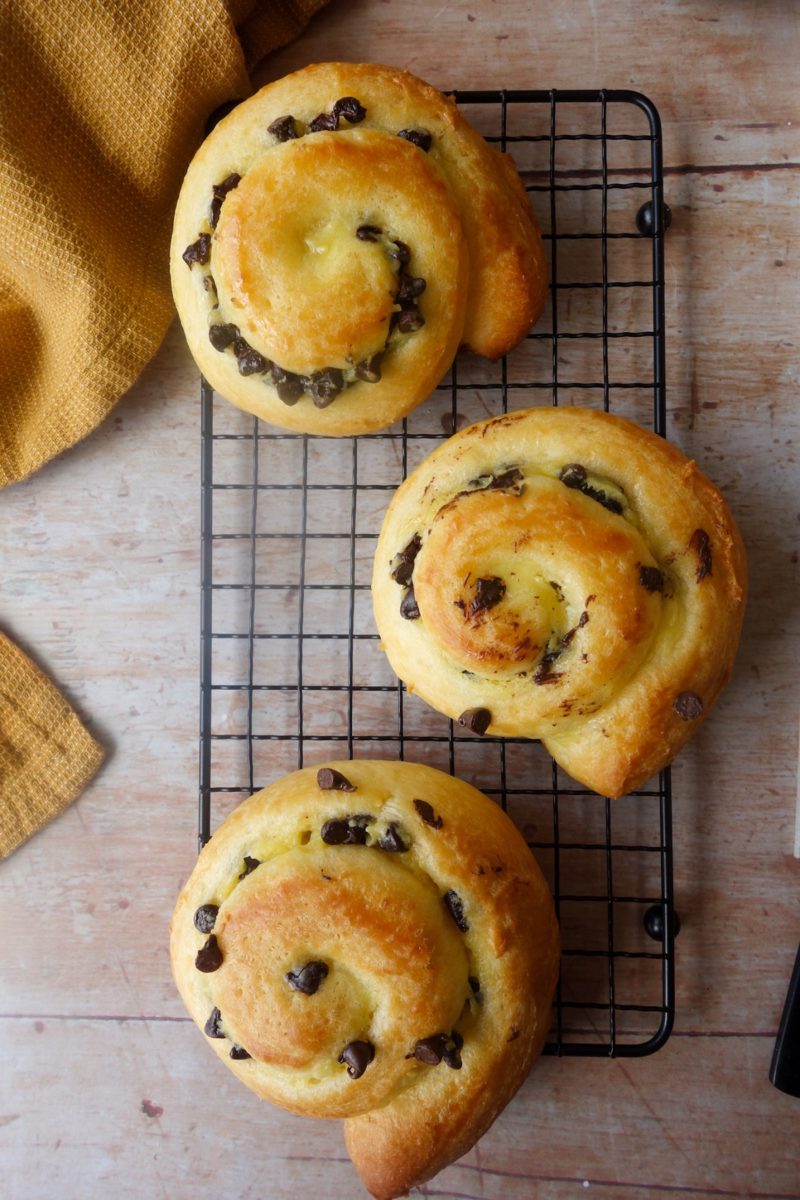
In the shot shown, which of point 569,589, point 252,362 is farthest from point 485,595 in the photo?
point 252,362

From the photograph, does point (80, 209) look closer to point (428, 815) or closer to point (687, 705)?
point (428, 815)

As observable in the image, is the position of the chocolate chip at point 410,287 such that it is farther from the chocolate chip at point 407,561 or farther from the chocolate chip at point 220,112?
the chocolate chip at point 220,112

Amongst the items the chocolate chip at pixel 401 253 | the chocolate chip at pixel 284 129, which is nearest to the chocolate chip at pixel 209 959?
the chocolate chip at pixel 401 253

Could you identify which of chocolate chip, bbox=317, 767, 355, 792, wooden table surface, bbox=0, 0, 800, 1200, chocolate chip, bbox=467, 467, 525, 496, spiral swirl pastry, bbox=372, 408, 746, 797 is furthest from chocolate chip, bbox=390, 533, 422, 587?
wooden table surface, bbox=0, 0, 800, 1200

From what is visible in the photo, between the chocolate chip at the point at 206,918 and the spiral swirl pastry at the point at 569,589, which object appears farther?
the chocolate chip at the point at 206,918

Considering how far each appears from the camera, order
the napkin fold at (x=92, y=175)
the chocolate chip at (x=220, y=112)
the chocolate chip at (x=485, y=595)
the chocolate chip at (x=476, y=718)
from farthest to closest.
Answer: the chocolate chip at (x=220, y=112), the napkin fold at (x=92, y=175), the chocolate chip at (x=476, y=718), the chocolate chip at (x=485, y=595)

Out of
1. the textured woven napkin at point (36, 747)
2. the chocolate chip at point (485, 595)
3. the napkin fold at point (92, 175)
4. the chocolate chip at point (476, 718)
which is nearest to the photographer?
the chocolate chip at point (485, 595)
